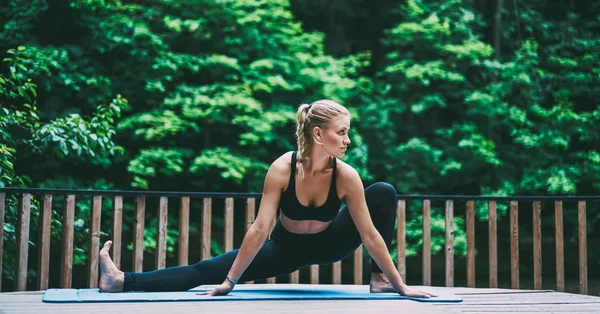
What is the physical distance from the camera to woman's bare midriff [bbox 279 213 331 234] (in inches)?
104

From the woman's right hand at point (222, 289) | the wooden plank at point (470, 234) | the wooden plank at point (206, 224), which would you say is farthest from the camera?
the wooden plank at point (470, 234)

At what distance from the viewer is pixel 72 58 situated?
7.86 m

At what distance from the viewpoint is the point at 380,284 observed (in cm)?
285

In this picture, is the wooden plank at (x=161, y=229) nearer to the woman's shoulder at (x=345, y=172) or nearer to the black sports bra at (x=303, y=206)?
the black sports bra at (x=303, y=206)

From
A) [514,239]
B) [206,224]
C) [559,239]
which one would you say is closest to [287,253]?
[206,224]

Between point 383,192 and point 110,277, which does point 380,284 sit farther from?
point 110,277

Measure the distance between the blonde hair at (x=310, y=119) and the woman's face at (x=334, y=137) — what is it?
2 cm

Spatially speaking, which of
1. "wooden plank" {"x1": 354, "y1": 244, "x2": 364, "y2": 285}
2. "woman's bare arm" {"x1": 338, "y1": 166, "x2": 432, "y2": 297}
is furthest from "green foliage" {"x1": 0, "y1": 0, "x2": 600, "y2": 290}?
"woman's bare arm" {"x1": 338, "y1": 166, "x2": 432, "y2": 297}

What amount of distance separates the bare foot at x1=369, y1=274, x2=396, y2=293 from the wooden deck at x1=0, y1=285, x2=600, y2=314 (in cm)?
25

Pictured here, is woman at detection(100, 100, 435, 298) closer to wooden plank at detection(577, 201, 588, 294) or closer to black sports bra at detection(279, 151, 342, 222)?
black sports bra at detection(279, 151, 342, 222)

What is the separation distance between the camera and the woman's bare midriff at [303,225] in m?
2.63

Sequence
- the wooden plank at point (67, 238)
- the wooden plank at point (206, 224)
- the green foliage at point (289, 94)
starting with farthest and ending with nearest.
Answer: the green foliage at point (289, 94) < the wooden plank at point (206, 224) < the wooden plank at point (67, 238)

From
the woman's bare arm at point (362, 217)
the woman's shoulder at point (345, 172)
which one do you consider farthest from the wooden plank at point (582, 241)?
the woman's shoulder at point (345, 172)

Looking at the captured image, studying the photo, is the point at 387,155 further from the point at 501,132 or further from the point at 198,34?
the point at 198,34
